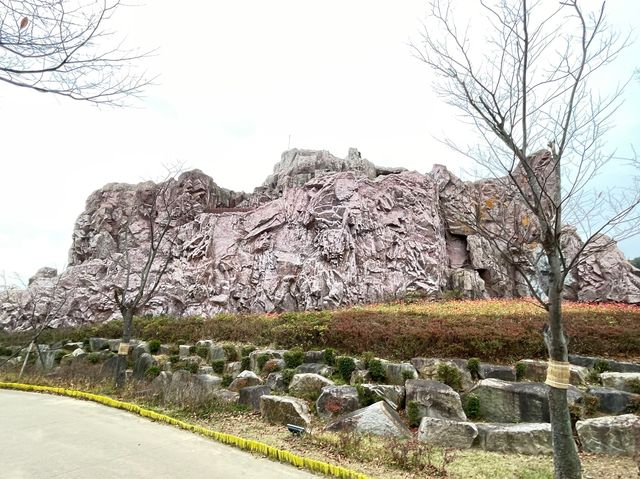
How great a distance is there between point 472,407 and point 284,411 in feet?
9.25

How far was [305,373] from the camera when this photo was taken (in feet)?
25.4

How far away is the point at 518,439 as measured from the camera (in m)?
4.89

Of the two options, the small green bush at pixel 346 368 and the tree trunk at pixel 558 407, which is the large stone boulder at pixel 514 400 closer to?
the tree trunk at pixel 558 407

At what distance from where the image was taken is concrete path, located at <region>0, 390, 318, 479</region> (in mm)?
4156

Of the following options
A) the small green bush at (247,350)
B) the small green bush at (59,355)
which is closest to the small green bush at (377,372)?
the small green bush at (247,350)

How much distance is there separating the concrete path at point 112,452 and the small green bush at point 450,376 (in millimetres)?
3494

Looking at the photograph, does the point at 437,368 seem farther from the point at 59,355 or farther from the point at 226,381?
the point at 59,355

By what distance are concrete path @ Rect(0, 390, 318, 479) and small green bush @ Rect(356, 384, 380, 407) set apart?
2242 millimetres

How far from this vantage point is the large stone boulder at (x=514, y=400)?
5582 mm

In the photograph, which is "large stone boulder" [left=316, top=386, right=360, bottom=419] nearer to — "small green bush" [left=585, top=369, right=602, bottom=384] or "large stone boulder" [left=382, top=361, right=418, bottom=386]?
"large stone boulder" [left=382, top=361, right=418, bottom=386]

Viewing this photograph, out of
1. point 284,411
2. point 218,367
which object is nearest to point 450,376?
point 284,411

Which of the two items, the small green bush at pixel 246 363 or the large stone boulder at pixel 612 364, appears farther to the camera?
the small green bush at pixel 246 363

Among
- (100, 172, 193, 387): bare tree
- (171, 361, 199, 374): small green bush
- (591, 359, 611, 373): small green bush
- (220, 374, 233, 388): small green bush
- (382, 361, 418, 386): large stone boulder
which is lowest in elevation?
(220, 374, 233, 388): small green bush

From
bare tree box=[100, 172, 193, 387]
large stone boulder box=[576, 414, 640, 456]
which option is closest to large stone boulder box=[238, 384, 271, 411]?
large stone boulder box=[576, 414, 640, 456]
